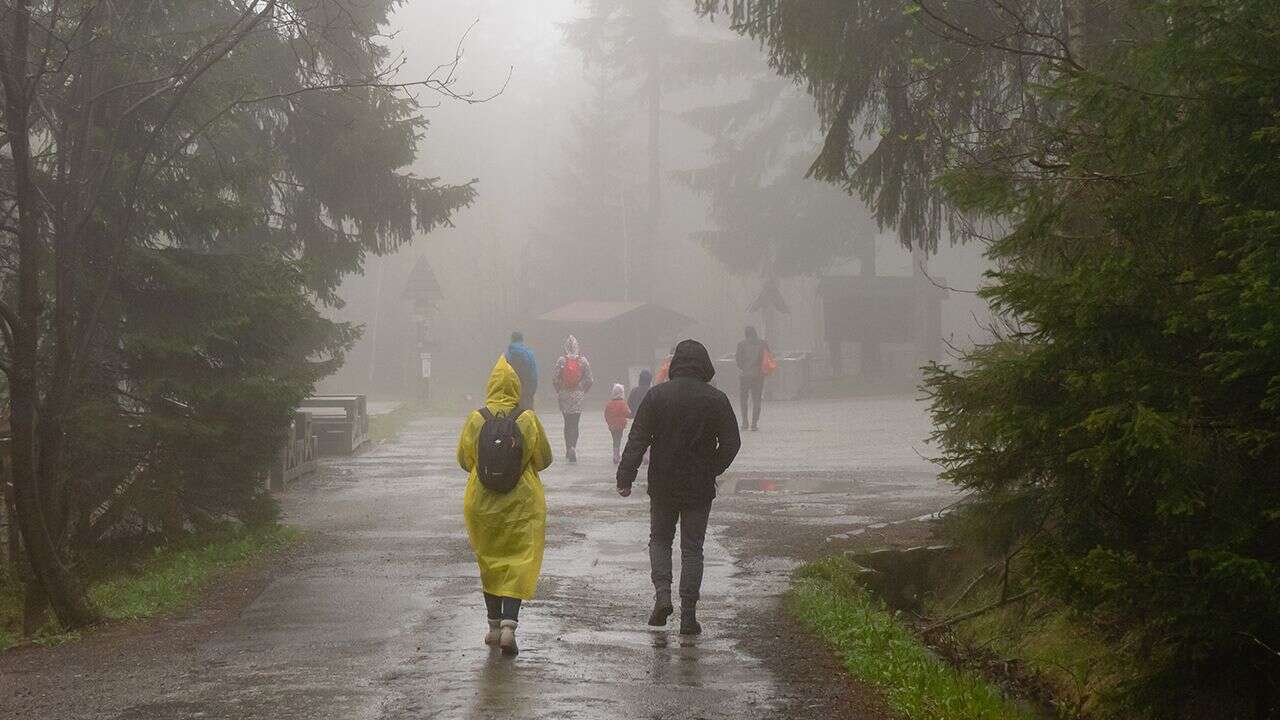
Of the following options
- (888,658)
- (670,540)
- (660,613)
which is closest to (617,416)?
(670,540)

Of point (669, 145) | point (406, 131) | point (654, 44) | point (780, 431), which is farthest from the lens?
point (669, 145)

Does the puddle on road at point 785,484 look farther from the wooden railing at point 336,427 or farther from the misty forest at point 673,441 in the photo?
→ the wooden railing at point 336,427

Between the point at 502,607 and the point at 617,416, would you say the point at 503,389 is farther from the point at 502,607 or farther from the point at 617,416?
the point at 617,416

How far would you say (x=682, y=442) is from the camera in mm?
8938

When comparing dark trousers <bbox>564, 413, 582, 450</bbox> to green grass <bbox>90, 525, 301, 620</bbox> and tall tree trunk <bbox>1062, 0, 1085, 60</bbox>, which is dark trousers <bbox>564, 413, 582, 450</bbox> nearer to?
green grass <bbox>90, 525, 301, 620</bbox>

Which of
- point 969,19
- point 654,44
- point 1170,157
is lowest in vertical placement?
point 1170,157

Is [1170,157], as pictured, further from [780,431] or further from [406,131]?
[780,431]

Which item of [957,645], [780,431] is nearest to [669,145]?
[780,431]

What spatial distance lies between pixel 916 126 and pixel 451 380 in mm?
51137

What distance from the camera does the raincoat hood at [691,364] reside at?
9.20 metres

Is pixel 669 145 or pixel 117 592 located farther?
pixel 669 145

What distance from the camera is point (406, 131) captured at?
19141mm

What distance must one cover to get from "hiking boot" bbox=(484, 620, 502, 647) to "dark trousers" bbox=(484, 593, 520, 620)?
0.05 m

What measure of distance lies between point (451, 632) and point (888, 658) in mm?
2643
